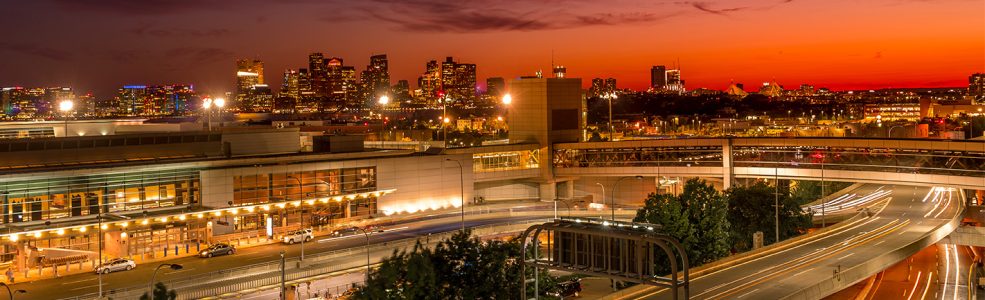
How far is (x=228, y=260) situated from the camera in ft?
212

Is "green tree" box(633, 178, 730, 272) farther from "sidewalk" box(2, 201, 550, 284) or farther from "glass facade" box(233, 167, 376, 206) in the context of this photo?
"glass facade" box(233, 167, 376, 206)

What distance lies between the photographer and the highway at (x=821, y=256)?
156 ft

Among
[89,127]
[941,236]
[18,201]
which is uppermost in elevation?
[89,127]

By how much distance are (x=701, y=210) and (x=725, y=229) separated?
4776 mm

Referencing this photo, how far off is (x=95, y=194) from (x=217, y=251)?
10.7 m

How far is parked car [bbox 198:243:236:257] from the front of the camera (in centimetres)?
6662

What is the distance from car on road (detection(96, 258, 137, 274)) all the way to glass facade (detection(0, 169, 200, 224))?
8.09 meters

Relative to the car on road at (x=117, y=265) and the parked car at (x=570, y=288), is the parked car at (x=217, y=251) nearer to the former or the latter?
the car on road at (x=117, y=265)

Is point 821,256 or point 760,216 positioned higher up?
point 760,216

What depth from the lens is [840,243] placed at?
65562mm

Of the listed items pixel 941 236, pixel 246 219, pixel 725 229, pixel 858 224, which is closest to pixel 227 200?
pixel 246 219

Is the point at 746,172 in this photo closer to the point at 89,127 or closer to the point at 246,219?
the point at 246,219

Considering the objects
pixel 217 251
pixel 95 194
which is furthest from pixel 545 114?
pixel 95 194

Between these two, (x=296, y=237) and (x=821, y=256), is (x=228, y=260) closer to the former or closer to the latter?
(x=296, y=237)
